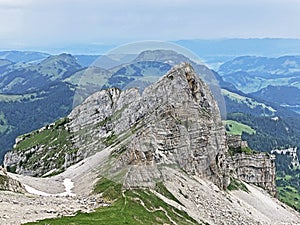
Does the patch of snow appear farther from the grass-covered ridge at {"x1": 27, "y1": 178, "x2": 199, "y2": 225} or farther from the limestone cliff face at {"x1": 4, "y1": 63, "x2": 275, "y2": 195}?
the limestone cliff face at {"x1": 4, "y1": 63, "x2": 275, "y2": 195}

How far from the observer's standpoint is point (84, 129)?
638 feet

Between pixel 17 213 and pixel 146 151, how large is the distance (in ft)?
123

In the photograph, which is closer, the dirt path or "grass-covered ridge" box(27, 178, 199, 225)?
the dirt path

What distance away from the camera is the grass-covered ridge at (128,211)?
58.4m

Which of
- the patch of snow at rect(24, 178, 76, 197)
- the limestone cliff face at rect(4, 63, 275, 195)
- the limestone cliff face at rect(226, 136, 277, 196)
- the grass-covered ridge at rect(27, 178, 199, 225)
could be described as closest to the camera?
the grass-covered ridge at rect(27, 178, 199, 225)

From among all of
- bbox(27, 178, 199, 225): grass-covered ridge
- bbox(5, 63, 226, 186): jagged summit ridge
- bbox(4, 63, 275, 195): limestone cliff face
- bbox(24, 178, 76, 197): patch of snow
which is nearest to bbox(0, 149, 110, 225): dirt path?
bbox(24, 178, 76, 197): patch of snow

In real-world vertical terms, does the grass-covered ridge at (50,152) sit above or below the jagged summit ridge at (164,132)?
below

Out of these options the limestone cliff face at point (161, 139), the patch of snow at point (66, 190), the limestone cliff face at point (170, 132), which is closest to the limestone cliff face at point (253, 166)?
the limestone cliff face at point (161, 139)

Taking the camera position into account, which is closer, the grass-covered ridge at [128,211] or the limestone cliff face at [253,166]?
the grass-covered ridge at [128,211]

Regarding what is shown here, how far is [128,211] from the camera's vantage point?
223ft

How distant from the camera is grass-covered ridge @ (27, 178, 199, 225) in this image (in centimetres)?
5841

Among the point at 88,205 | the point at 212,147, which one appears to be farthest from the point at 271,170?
the point at 88,205

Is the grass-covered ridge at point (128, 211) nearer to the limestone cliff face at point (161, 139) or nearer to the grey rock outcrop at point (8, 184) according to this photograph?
the limestone cliff face at point (161, 139)

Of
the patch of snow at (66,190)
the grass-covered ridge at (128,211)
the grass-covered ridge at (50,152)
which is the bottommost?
the grass-covered ridge at (50,152)
